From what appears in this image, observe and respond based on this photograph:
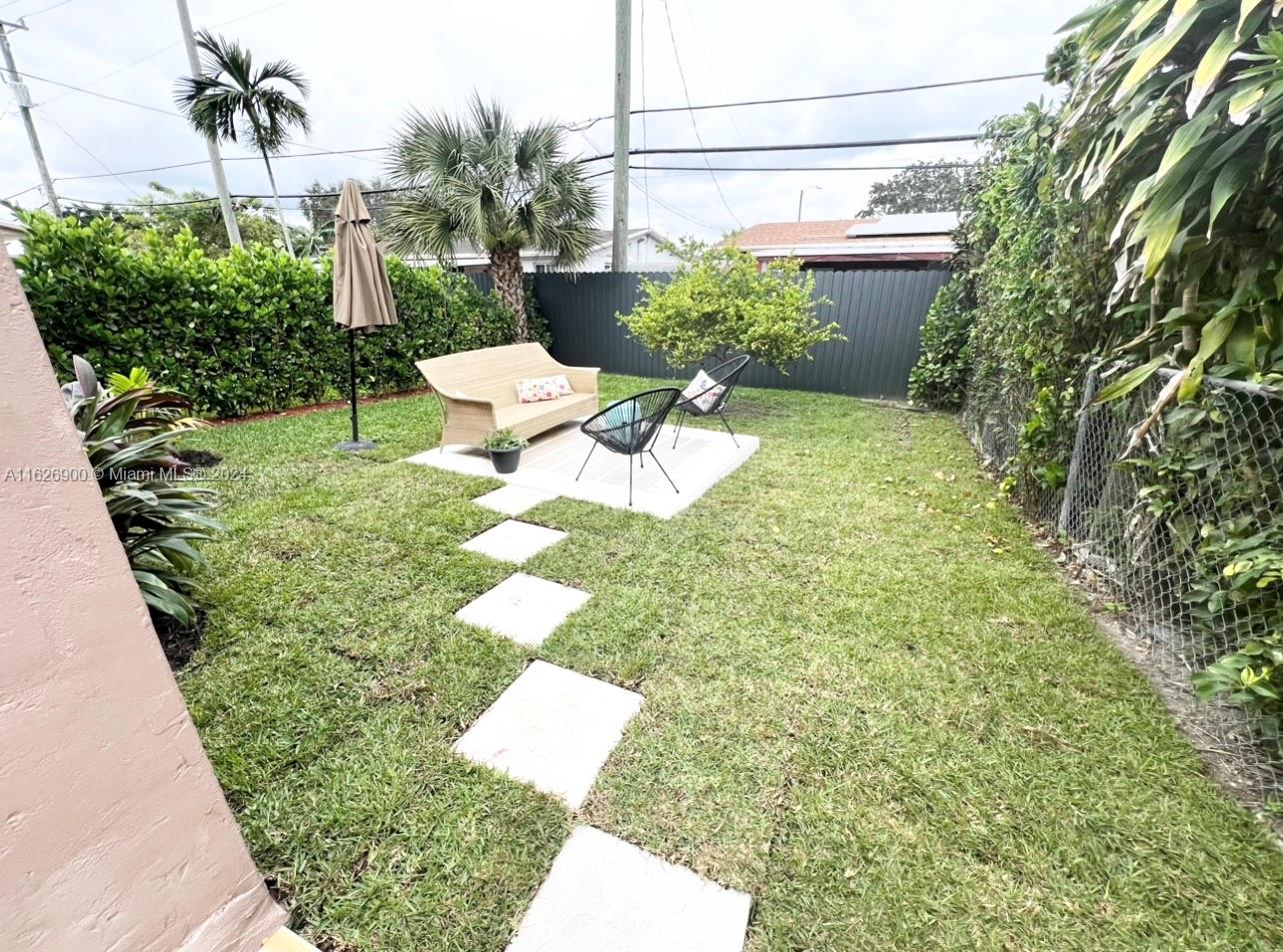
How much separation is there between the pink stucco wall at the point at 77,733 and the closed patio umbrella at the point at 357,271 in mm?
3890

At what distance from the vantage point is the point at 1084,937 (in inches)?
47.4

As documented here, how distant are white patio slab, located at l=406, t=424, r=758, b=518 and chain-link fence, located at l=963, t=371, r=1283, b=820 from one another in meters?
2.26

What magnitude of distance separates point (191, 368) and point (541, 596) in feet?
16.5

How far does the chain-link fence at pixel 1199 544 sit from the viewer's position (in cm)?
156

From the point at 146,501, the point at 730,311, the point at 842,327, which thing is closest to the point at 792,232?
the point at 842,327

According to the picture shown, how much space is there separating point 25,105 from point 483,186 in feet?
55.5

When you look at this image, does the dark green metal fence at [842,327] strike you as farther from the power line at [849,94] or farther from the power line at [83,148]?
the power line at [83,148]

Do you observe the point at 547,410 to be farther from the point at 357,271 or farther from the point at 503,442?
the point at 357,271

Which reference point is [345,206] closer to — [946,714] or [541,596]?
[541,596]

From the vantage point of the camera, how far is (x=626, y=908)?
127 centimetres

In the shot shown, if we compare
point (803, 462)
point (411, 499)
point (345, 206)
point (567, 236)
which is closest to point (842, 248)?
point (567, 236)

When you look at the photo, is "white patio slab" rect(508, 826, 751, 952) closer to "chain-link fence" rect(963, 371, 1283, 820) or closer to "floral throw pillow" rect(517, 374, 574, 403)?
"chain-link fence" rect(963, 371, 1283, 820)

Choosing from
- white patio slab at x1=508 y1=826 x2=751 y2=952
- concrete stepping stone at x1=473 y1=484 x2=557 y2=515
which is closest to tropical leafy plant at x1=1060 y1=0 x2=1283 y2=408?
white patio slab at x1=508 y1=826 x2=751 y2=952

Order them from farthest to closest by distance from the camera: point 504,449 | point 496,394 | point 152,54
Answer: point 152,54 < point 496,394 < point 504,449
